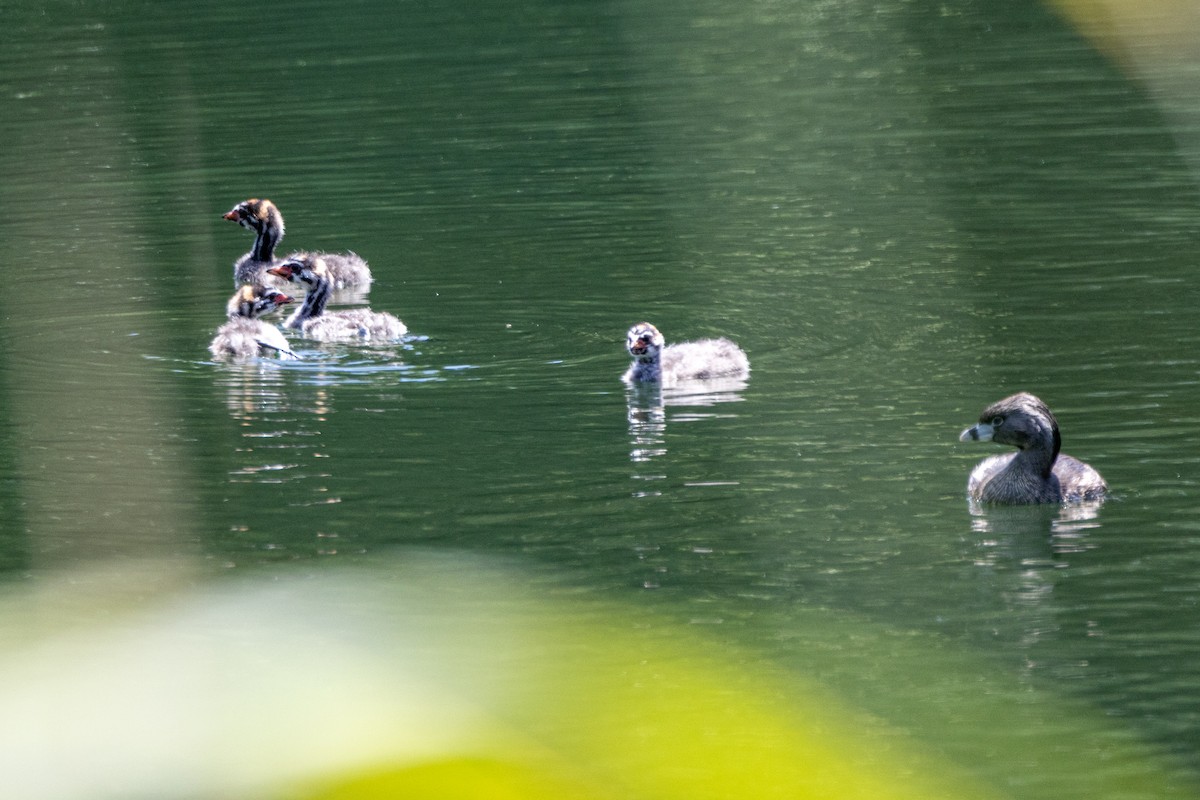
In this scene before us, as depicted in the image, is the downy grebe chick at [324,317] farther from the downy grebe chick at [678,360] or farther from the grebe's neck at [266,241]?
the downy grebe chick at [678,360]

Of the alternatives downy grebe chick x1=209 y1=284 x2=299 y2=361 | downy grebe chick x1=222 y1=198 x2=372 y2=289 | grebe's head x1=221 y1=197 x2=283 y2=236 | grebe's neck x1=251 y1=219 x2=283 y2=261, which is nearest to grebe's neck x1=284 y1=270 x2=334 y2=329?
downy grebe chick x1=209 y1=284 x2=299 y2=361

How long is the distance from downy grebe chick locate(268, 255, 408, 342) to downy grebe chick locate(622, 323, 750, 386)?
2.14 meters

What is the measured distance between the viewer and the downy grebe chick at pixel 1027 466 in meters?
9.52

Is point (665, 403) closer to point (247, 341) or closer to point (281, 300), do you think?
point (247, 341)

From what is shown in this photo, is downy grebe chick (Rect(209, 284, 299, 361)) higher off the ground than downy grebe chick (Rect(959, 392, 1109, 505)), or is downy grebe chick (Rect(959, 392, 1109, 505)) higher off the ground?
downy grebe chick (Rect(209, 284, 299, 361))

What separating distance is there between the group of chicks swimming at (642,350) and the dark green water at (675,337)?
7.6 inches

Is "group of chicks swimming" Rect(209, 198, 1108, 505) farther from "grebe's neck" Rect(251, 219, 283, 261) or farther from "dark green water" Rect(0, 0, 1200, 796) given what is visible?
"dark green water" Rect(0, 0, 1200, 796)

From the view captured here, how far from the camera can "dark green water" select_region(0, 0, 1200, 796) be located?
8320mm

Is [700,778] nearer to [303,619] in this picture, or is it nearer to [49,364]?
[303,619]

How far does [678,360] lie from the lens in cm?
1212

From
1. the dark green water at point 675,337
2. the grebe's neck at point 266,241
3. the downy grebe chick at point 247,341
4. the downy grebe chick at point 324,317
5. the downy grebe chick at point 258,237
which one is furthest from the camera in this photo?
the grebe's neck at point 266,241

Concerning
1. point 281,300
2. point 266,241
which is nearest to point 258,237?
point 266,241

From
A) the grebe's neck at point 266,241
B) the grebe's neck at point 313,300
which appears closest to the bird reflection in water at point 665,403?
the grebe's neck at point 313,300

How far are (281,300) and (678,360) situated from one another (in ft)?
14.4
